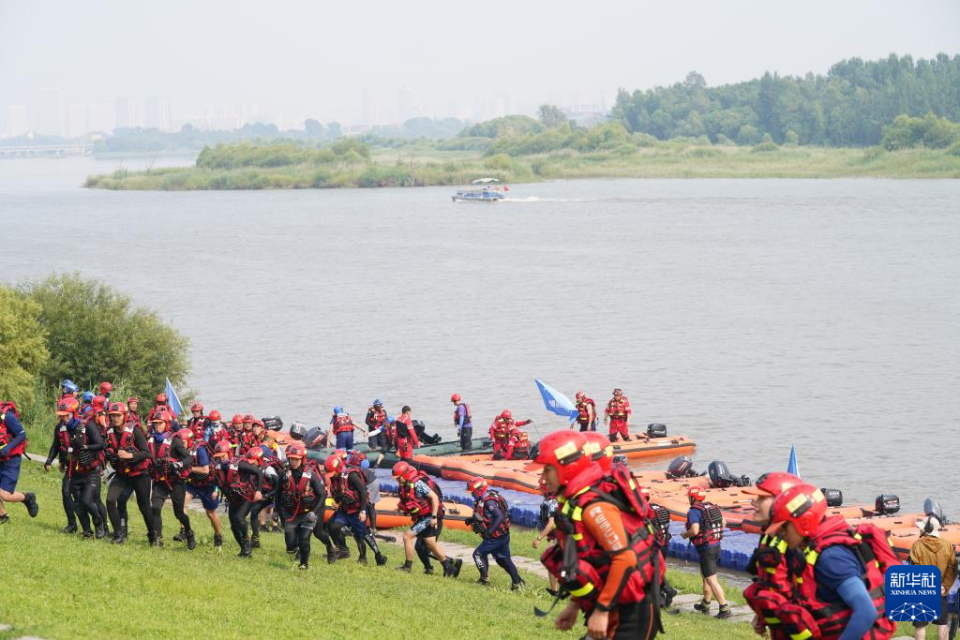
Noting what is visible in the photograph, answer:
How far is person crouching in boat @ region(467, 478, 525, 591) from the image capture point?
16.7 m

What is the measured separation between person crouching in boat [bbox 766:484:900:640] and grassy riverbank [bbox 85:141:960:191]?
16226cm

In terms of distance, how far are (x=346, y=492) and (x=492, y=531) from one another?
7.12ft

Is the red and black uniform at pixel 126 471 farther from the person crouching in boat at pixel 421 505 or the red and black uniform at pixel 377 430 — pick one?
the red and black uniform at pixel 377 430

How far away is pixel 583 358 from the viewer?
5559cm

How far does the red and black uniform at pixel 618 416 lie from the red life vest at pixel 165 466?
60.4 feet

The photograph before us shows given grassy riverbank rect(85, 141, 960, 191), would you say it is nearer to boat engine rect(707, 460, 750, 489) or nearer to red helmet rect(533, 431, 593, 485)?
boat engine rect(707, 460, 750, 489)

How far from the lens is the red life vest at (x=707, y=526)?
1658 cm

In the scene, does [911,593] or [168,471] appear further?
[168,471]

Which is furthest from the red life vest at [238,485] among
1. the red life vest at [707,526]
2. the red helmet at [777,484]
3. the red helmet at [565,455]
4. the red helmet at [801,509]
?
the red helmet at [801,509]

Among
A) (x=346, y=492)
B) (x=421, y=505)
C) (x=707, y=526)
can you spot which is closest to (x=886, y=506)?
(x=707, y=526)

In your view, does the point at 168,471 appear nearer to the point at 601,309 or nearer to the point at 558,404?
the point at 558,404

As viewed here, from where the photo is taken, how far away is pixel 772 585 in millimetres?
8508

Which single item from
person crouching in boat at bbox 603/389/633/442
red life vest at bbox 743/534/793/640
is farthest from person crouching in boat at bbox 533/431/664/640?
person crouching in boat at bbox 603/389/633/442

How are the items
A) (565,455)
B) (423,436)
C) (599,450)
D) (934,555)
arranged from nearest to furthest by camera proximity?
(565,455), (599,450), (934,555), (423,436)
